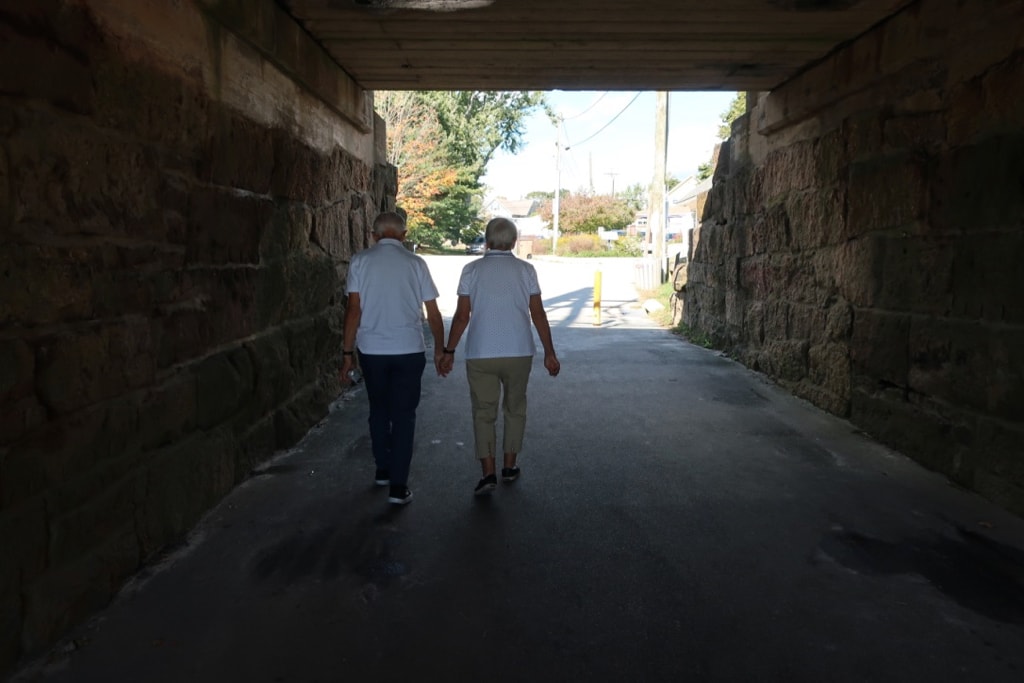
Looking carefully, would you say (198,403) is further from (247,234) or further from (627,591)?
(627,591)

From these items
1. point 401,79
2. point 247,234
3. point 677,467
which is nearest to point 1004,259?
point 677,467

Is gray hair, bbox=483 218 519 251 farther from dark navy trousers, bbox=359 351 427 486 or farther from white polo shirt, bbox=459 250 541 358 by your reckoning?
dark navy trousers, bbox=359 351 427 486

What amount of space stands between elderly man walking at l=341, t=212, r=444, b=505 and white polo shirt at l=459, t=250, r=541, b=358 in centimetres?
27

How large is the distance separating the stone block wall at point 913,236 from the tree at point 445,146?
2087 cm

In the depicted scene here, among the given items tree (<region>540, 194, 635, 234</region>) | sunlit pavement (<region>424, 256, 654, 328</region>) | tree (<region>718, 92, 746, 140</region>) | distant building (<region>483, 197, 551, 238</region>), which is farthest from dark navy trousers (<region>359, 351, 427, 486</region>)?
distant building (<region>483, 197, 551, 238</region>)

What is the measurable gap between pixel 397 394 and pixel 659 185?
1898cm

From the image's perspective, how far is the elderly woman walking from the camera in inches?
190

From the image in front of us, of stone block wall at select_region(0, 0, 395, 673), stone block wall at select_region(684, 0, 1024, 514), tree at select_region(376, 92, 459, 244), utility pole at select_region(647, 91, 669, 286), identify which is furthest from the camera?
tree at select_region(376, 92, 459, 244)

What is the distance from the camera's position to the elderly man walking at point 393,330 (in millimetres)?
4641

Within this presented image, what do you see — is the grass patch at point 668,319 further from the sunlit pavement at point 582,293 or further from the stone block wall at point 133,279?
the stone block wall at point 133,279

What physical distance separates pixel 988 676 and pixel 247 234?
442 cm

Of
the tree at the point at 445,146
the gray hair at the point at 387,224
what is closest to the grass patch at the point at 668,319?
the gray hair at the point at 387,224

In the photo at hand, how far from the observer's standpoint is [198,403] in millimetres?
4254

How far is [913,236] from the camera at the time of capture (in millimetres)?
5516
